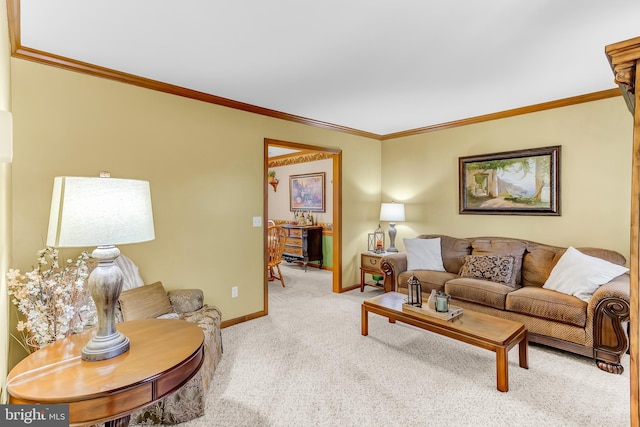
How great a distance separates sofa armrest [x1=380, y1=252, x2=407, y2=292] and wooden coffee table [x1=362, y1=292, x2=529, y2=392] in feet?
3.69

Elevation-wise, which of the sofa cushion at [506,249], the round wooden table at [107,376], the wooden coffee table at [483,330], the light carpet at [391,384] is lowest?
the light carpet at [391,384]

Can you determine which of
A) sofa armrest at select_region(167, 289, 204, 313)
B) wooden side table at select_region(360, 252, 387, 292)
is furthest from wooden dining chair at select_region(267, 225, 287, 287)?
sofa armrest at select_region(167, 289, 204, 313)

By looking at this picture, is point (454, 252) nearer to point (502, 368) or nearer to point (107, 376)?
point (502, 368)

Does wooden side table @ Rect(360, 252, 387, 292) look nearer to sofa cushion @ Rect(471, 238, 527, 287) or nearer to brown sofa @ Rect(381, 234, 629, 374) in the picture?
brown sofa @ Rect(381, 234, 629, 374)

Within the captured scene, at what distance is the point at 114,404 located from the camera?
1105 mm

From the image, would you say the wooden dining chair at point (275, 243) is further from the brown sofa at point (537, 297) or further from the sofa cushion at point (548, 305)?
the sofa cushion at point (548, 305)

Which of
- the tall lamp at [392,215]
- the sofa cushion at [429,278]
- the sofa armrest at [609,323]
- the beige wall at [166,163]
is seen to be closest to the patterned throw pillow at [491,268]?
the sofa cushion at [429,278]

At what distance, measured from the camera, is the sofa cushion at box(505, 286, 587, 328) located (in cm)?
266

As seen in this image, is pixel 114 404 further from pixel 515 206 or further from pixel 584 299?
pixel 515 206

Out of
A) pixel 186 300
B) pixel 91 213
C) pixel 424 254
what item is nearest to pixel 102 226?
pixel 91 213

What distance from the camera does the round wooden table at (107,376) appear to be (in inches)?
42.5

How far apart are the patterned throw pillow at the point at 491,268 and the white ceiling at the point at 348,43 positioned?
172 cm

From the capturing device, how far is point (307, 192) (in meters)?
7.02

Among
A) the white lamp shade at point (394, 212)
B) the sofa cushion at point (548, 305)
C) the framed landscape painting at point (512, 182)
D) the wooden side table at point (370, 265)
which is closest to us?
the sofa cushion at point (548, 305)
